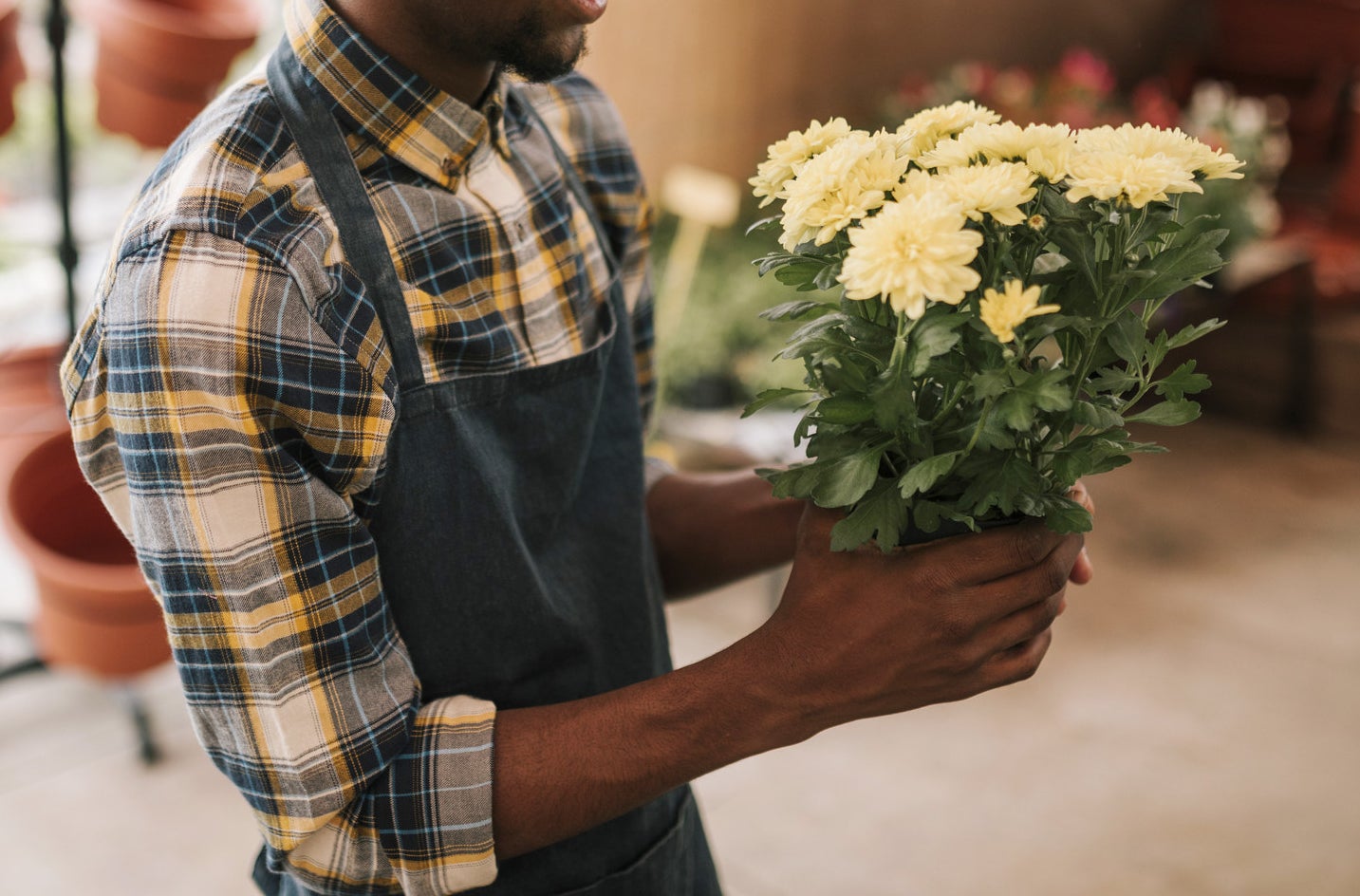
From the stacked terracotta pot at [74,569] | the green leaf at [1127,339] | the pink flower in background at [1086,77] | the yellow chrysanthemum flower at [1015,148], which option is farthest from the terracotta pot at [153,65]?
the pink flower in background at [1086,77]

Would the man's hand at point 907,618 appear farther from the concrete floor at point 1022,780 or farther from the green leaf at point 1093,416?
the concrete floor at point 1022,780

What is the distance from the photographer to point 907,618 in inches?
31.2

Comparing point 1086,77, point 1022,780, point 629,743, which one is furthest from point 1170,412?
point 1086,77

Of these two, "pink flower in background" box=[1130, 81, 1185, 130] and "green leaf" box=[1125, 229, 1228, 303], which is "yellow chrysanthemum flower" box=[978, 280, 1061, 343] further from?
"pink flower in background" box=[1130, 81, 1185, 130]

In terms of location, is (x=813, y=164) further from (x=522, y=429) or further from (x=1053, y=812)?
(x=1053, y=812)

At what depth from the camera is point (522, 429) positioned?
98 centimetres

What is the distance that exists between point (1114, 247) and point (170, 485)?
62cm

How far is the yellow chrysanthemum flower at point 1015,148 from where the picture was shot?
2.39 feet

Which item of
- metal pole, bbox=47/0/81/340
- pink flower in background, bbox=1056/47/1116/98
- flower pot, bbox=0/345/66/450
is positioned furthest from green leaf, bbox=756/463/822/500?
pink flower in background, bbox=1056/47/1116/98

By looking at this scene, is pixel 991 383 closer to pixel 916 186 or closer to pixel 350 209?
pixel 916 186

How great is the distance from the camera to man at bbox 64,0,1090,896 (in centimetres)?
77

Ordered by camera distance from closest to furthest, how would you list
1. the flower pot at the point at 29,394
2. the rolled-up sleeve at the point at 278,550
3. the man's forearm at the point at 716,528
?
1. the rolled-up sleeve at the point at 278,550
2. the man's forearm at the point at 716,528
3. the flower pot at the point at 29,394

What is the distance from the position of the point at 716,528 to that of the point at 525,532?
0.27 m

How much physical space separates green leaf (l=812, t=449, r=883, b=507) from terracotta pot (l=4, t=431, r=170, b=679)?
5.96 ft
